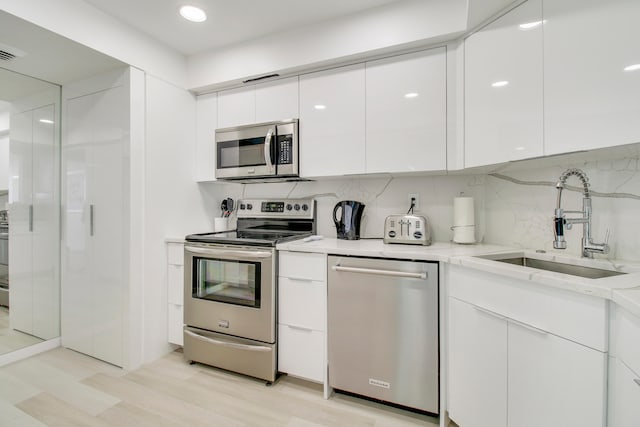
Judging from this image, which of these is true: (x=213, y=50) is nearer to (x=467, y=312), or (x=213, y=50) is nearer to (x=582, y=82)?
(x=582, y=82)

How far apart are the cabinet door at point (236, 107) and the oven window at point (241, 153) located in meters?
0.17

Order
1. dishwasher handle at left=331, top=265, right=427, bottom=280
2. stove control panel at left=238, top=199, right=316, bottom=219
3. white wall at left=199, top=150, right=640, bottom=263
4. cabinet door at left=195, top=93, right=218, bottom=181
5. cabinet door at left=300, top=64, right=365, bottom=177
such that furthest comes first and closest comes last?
cabinet door at left=195, top=93, right=218, bottom=181, stove control panel at left=238, top=199, right=316, bottom=219, cabinet door at left=300, top=64, right=365, bottom=177, dishwasher handle at left=331, top=265, right=427, bottom=280, white wall at left=199, top=150, right=640, bottom=263

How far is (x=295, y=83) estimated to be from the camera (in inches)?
84.7

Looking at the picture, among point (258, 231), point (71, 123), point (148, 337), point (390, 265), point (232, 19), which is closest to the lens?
point (390, 265)

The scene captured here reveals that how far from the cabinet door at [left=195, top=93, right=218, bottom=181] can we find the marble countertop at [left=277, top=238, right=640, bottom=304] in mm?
1126

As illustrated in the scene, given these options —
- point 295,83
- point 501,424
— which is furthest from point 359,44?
point 501,424

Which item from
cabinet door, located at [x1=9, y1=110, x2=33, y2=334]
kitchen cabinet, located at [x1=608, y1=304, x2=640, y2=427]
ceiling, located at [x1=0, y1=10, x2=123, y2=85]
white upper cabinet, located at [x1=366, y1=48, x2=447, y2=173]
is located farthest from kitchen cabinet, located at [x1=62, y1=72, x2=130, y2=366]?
kitchen cabinet, located at [x1=608, y1=304, x2=640, y2=427]

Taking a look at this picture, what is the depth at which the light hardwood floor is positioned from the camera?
61.6 inches

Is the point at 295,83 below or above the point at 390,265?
above

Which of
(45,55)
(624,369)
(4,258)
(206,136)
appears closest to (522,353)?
(624,369)

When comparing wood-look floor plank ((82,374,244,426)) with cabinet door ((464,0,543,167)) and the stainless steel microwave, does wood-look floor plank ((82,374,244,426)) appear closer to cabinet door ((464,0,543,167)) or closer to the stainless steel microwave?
the stainless steel microwave

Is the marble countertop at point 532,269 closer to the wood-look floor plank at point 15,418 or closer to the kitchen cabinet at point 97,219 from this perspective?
the kitchen cabinet at point 97,219

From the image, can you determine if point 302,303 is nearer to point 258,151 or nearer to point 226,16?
point 258,151

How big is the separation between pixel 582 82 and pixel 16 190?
3.98m
